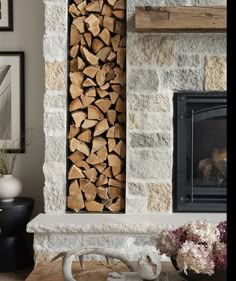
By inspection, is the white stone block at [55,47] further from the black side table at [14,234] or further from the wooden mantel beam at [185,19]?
the black side table at [14,234]

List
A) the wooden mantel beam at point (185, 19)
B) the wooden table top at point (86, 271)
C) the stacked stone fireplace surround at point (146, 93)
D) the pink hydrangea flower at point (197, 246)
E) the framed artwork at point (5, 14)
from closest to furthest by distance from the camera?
the pink hydrangea flower at point (197, 246) < the wooden table top at point (86, 271) < the wooden mantel beam at point (185, 19) < the stacked stone fireplace surround at point (146, 93) < the framed artwork at point (5, 14)

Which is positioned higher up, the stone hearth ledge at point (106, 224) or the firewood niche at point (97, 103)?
the firewood niche at point (97, 103)

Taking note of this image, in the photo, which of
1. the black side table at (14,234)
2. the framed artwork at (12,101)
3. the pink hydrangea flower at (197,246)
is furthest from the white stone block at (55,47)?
the pink hydrangea flower at (197,246)

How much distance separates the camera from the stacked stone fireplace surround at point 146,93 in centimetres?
278

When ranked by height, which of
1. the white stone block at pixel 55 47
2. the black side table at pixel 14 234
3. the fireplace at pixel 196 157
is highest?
the white stone block at pixel 55 47

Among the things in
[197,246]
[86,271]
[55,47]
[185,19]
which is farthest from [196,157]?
[197,246]

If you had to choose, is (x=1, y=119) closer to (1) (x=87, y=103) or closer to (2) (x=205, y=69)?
(1) (x=87, y=103)

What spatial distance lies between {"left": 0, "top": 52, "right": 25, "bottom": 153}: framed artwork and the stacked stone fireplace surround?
456mm

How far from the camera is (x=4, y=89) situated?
3201 millimetres

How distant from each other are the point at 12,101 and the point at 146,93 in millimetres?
990

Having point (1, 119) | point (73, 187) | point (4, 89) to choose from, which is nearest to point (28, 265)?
point (73, 187)

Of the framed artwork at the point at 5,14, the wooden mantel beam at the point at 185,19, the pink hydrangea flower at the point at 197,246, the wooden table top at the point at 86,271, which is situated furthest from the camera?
the framed artwork at the point at 5,14

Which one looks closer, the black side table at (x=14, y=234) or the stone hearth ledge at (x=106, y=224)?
the stone hearth ledge at (x=106, y=224)

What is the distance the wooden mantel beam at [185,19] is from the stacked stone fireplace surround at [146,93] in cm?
18
